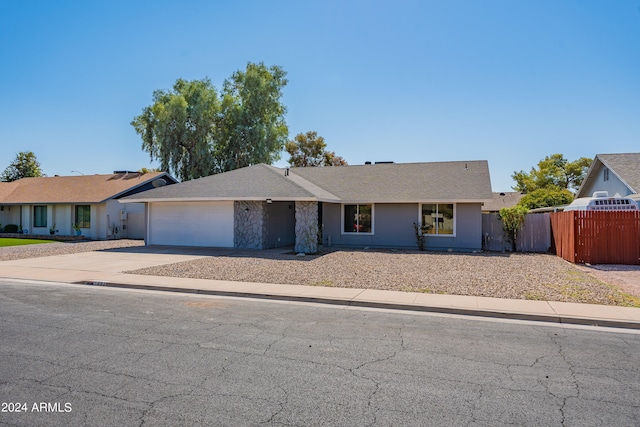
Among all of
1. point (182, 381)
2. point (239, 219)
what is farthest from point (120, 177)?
point (182, 381)

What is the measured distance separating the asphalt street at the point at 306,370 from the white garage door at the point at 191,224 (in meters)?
13.7

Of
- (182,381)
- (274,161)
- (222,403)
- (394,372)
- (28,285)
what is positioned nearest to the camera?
(222,403)

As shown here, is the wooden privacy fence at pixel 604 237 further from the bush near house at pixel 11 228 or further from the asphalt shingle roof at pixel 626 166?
the bush near house at pixel 11 228

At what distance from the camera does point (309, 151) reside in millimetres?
57188

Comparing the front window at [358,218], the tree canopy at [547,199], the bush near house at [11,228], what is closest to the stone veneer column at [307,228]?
the front window at [358,218]

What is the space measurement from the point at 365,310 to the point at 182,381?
15.7 feet

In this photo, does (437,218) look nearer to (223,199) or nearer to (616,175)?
(616,175)

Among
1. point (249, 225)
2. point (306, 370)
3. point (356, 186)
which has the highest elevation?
point (356, 186)

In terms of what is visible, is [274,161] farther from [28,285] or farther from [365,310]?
[365,310]

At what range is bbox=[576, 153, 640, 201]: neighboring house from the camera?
70.9 ft

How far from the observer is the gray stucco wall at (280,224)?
72.7 feet

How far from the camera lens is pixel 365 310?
29.9 ft

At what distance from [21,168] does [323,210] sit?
177 feet

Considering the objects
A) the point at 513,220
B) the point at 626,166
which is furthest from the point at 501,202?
the point at 513,220
